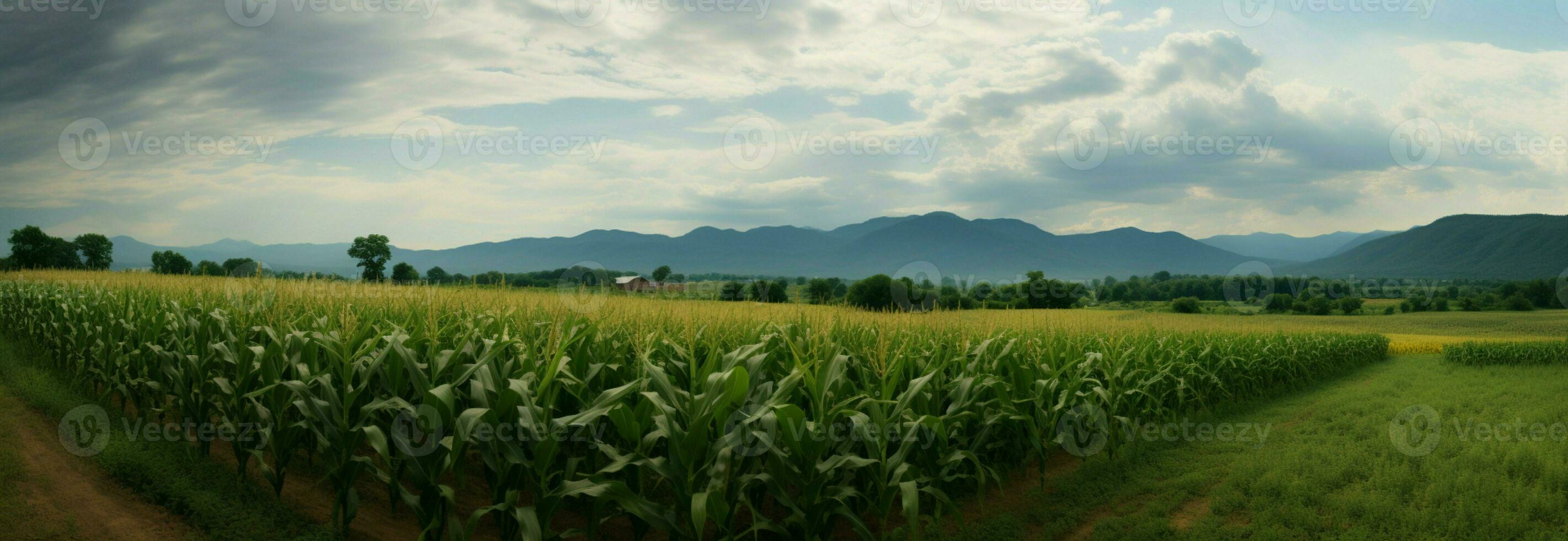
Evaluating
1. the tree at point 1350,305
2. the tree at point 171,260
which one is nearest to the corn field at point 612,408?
the tree at point 171,260

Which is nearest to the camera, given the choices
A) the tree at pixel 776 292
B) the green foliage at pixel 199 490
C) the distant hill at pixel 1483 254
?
the green foliage at pixel 199 490

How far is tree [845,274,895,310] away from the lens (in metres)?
42.9

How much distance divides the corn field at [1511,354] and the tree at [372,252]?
51.7m

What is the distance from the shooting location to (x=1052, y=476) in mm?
8672

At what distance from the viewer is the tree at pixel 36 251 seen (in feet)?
187

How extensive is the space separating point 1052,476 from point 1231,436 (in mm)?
3606

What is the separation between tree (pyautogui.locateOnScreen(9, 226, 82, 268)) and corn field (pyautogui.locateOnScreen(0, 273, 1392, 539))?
69.4 meters

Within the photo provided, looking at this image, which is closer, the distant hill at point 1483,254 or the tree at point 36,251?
the tree at point 36,251

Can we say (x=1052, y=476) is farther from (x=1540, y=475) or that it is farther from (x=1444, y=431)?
(x=1444, y=431)

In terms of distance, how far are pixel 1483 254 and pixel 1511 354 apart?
696ft

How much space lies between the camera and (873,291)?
4391cm

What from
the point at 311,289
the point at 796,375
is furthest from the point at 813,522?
the point at 311,289

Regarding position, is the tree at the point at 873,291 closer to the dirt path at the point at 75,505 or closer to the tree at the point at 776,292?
the tree at the point at 776,292

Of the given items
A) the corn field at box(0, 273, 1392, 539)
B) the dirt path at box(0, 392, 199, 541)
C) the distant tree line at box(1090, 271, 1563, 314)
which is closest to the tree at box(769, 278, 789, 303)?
the corn field at box(0, 273, 1392, 539)
